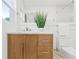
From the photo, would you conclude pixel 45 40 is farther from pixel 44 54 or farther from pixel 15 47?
pixel 15 47

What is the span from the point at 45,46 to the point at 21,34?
37 cm

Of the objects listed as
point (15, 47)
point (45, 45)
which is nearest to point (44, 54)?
point (45, 45)

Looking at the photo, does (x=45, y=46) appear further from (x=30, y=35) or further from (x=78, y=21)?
(x=78, y=21)

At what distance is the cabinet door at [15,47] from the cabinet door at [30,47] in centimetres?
7

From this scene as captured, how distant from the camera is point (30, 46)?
1.99 metres

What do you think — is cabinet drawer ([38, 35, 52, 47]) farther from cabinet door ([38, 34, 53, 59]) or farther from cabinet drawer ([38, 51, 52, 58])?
cabinet drawer ([38, 51, 52, 58])

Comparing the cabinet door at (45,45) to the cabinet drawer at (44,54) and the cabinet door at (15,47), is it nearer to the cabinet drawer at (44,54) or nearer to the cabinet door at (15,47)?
the cabinet drawer at (44,54)

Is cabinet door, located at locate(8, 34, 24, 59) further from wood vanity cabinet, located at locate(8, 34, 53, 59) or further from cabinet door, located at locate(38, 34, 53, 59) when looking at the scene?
cabinet door, located at locate(38, 34, 53, 59)

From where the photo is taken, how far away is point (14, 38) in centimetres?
200

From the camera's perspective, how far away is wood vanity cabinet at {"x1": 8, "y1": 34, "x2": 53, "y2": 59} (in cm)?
197

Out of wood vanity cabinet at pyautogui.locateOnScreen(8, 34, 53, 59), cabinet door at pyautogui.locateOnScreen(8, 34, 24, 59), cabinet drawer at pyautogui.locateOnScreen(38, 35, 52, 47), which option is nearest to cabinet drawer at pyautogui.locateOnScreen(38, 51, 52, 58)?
wood vanity cabinet at pyautogui.locateOnScreen(8, 34, 53, 59)

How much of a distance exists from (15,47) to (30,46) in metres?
0.21

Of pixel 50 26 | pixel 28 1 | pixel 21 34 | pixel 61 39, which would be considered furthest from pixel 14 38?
pixel 28 1

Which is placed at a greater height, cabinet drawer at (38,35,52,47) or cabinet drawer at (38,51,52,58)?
cabinet drawer at (38,35,52,47)
